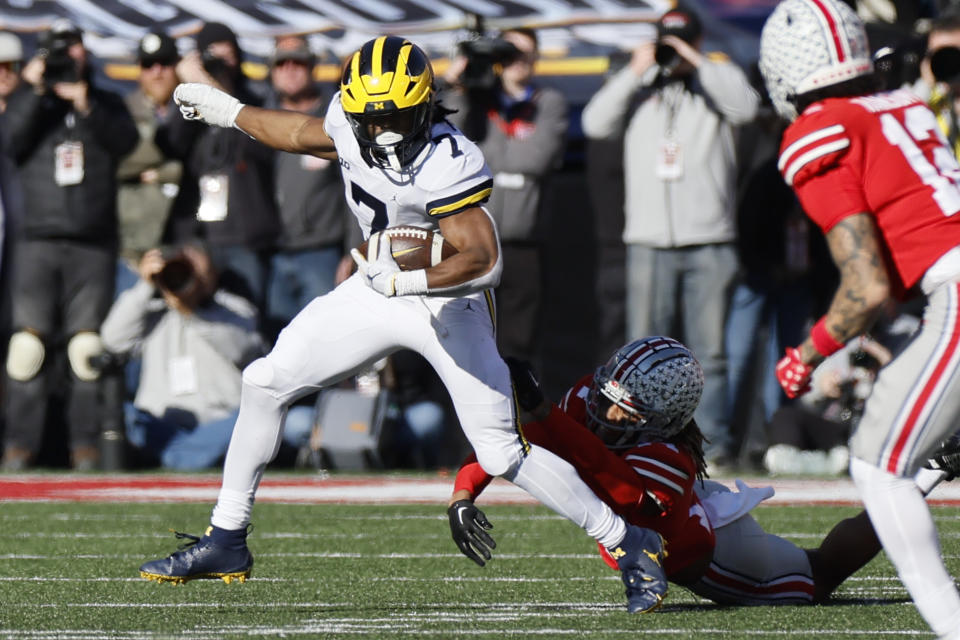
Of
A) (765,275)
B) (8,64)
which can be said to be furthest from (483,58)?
(8,64)

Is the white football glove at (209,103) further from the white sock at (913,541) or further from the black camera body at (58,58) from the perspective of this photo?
the black camera body at (58,58)

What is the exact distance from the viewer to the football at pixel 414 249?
173 inches

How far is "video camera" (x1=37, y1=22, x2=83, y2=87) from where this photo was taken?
8617 millimetres

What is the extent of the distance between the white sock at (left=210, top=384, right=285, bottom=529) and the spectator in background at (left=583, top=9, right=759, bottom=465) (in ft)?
13.4

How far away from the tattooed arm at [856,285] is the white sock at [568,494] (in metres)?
0.98

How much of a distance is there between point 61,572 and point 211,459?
379cm

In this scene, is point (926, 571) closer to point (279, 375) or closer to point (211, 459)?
point (279, 375)

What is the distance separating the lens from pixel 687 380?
4605mm

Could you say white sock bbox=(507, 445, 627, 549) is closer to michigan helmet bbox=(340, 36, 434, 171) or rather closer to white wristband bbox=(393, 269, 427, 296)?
white wristband bbox=(393, 269, 427, 296)

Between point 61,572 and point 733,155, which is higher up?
point 733,155

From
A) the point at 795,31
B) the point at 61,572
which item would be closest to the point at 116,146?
the point at 61,572

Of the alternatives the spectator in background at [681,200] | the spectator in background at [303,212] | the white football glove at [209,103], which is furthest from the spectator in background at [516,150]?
the white football glove at [209,103]

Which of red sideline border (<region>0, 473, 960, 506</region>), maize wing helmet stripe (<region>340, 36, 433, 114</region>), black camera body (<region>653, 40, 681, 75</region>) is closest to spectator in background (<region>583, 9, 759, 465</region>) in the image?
black camera body (<region>653, 40, 681, 75</region>)

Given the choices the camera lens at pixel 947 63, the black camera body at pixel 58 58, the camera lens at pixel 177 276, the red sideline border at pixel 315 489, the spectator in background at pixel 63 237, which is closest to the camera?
the red sideline border at pixel 315 489
